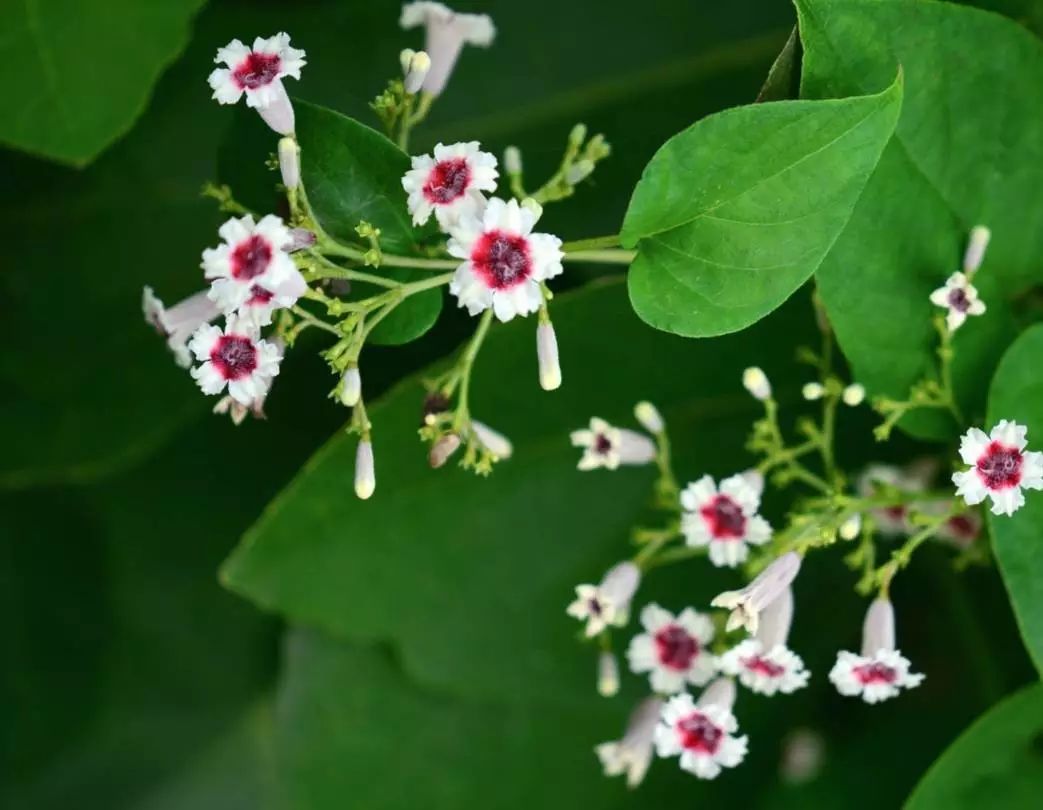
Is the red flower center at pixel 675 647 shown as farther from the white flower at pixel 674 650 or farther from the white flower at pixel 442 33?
the white flower at pixel 442 33

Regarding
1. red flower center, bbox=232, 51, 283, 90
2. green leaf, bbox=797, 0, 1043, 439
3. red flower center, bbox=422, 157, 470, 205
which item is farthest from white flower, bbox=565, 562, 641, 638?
red flower center, bbox=232, 51, 283, 90

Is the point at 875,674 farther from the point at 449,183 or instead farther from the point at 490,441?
the point at 449,183

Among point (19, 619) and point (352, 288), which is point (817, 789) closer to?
point (352, 288)

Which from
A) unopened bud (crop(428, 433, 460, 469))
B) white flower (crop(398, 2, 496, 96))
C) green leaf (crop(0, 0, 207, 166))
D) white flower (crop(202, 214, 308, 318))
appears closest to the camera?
white flower (crop(202, 214, 308, 318))

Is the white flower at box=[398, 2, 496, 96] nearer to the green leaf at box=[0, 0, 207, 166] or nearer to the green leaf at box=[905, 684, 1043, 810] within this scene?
the green leaf at box=[0, 0, 207, 166]

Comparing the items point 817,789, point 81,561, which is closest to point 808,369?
point 817,789

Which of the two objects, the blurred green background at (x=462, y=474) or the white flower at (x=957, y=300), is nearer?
the white flower at (x=957, y=300)

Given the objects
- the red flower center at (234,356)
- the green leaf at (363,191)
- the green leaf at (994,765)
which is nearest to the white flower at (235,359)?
the red flower center at (234,356)

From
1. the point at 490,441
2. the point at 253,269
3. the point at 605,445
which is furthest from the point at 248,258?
the point at 605,445
